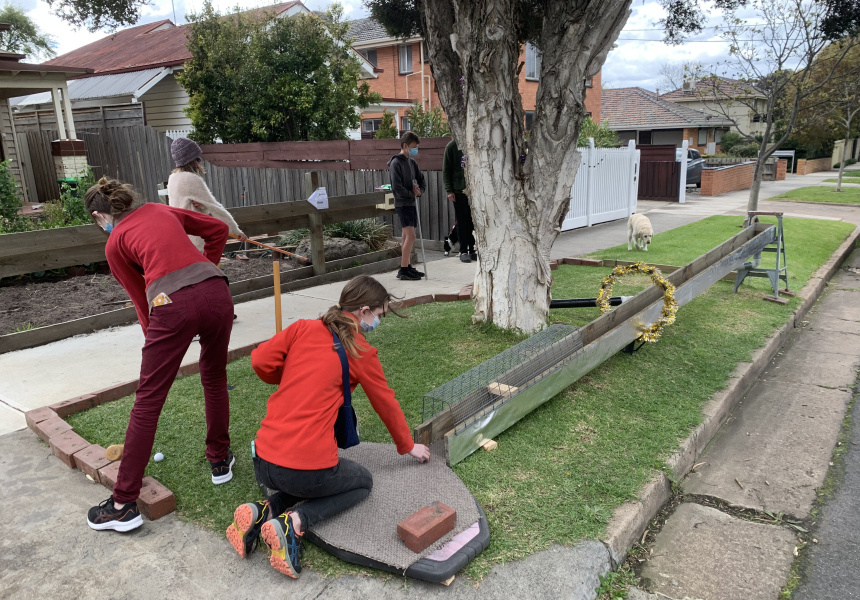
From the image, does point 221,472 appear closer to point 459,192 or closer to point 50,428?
point 50,428

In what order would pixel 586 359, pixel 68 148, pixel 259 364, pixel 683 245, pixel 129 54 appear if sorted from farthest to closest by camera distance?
pixel 129 54, pixel 68 148, pixel 683 245, pixel 586 359, pixel 259 364

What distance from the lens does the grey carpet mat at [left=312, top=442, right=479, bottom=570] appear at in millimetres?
2879

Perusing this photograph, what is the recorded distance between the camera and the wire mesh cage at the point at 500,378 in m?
3.89

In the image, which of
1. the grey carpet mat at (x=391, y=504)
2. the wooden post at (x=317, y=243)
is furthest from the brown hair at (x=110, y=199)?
the wooden post at (x=317, y=243)

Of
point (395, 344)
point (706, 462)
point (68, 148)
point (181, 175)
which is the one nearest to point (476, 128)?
point (395, 344)

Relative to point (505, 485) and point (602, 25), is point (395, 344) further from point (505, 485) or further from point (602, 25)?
point (602, 25)

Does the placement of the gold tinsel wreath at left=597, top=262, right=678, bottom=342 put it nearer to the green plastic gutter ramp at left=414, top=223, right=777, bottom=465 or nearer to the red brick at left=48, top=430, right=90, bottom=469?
the green plastic gutter ramp at left=414, top=223, right=777, bottom=465

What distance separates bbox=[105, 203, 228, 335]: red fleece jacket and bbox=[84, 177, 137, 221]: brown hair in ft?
0.16

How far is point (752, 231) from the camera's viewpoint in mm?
8031

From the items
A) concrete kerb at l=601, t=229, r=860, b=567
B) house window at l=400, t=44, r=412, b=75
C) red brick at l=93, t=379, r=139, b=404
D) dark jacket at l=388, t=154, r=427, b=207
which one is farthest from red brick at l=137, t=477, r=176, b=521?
house window at l=400, t=44, r=412, b=75

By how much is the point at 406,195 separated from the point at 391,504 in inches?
237

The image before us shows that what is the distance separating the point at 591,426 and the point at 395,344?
220cm

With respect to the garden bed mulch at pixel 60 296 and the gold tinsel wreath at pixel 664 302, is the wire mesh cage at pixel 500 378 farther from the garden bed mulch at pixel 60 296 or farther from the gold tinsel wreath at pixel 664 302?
the garden bed mulch at pixel 60 296

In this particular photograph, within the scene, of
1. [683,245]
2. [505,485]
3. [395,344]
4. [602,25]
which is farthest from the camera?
[683,245]
